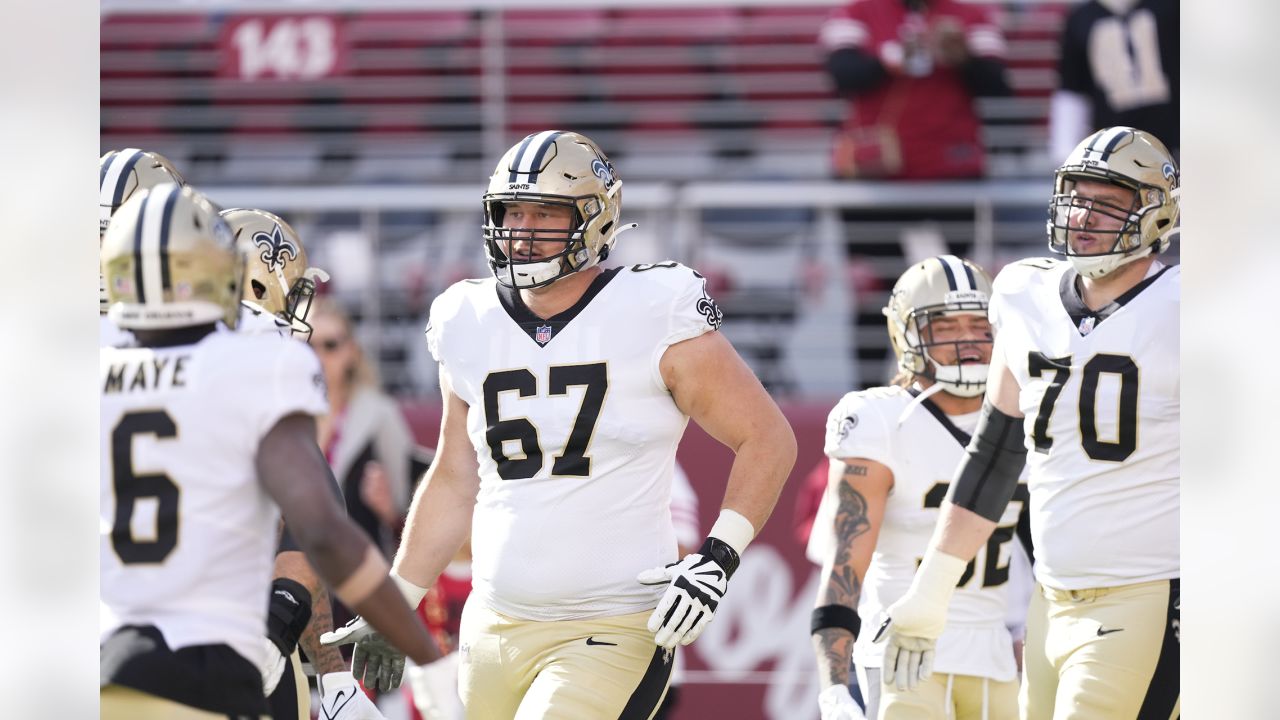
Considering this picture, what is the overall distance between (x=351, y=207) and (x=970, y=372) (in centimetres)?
421

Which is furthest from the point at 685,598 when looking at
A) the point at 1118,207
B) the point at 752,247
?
the point at 752,247

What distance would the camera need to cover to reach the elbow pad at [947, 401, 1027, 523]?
4.61 m

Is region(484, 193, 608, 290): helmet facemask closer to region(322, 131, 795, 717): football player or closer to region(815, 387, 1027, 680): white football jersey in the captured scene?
region(322, 131, 795, 717): football player

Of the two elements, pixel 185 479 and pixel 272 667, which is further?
pixel 272 667

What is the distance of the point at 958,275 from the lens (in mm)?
5496

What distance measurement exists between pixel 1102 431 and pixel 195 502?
2218 millimetres

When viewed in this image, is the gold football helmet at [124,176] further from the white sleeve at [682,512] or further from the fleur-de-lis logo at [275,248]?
the white sleeve at [682,512]

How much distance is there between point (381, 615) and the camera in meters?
3.37

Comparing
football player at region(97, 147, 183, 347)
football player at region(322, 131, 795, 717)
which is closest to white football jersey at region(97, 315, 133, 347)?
football player at region(97, 147, 183, 347)

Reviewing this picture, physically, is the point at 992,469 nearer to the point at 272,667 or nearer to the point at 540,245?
the point at 540,245

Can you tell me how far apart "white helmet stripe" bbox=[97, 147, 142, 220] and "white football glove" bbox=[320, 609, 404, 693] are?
1194 mm

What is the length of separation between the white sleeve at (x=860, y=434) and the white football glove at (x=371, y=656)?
133 cm

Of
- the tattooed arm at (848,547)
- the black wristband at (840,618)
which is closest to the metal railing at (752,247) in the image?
the tattooed arm at (848,547)
